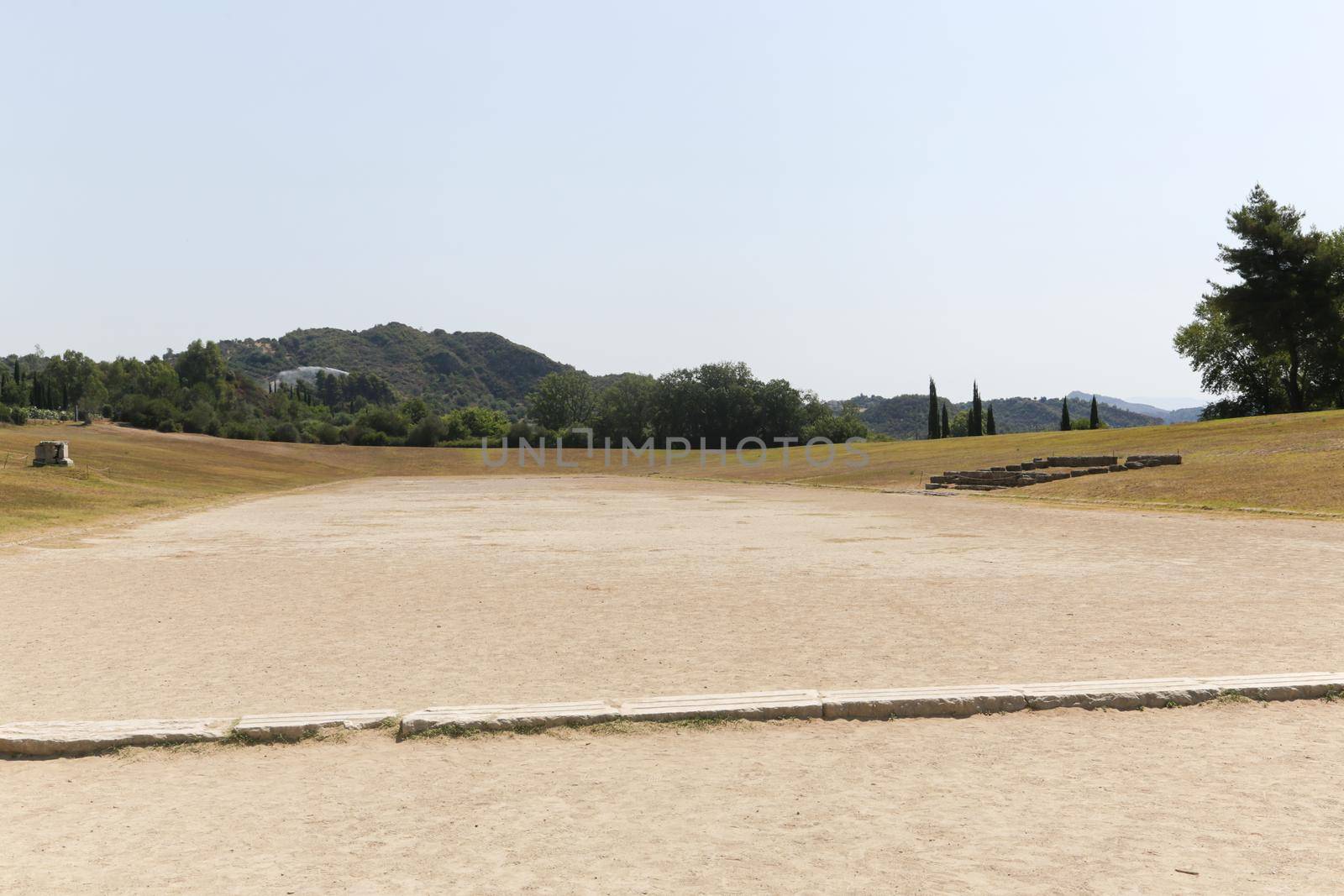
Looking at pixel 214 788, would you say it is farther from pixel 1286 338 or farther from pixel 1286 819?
pixel 1286 338

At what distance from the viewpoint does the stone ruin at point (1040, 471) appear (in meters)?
36.8

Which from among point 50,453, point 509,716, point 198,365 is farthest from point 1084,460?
point 198,365

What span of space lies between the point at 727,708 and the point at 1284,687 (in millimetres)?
4032

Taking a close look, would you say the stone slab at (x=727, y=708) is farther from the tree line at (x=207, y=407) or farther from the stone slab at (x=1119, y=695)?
the tree line at (x=207, y=407)

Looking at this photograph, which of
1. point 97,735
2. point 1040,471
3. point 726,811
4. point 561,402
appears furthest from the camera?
point 561,402

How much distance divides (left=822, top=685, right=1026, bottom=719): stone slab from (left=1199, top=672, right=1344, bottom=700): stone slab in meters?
1.56

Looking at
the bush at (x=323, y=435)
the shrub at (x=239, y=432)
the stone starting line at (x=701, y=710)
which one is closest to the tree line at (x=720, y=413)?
the bush at (x=323, y=435)

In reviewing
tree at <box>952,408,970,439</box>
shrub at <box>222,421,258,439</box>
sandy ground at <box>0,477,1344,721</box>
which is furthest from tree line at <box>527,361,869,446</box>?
sandy ground at <box>0,477,1344,721</box>

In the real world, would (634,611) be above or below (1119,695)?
below

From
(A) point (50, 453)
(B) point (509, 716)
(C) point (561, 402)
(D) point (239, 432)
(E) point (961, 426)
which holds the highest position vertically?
(C) point (561, 402)

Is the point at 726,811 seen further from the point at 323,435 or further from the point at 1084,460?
the point at 323,435

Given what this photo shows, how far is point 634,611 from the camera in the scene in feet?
36.8

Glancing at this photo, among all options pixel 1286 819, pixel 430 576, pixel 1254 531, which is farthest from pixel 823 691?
pixel 1254 531

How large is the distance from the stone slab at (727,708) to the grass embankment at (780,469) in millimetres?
18840
